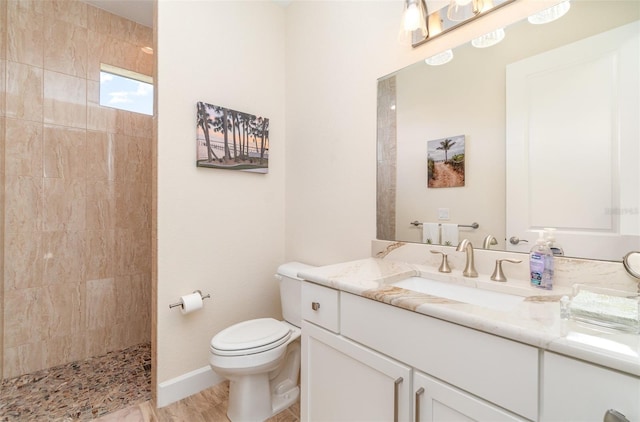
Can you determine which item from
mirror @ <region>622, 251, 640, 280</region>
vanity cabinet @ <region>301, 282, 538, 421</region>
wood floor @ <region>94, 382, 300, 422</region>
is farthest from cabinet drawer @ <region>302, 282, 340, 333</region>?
mirror @ <region>622, 251, 640, 280</region>

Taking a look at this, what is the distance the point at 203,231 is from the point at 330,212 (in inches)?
33.1

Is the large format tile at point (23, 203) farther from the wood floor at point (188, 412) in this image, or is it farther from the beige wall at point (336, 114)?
the beige wall at point (336, 114)

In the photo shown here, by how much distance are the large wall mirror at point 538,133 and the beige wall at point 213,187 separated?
1.07m

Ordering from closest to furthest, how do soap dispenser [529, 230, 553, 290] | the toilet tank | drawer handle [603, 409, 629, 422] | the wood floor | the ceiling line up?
drawer handle [603, 409, 629, 422] → soap dispenser [529, 230, 553, 290] → the wood floor → the toilet tank → the ceiling

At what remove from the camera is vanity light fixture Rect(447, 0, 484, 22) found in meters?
1.22

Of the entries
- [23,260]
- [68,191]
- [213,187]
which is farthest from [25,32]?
[213,187]

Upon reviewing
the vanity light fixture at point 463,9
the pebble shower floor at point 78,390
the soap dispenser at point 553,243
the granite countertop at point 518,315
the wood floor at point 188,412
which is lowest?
the wood floor at point 188,412

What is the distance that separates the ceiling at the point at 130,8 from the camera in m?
2.14

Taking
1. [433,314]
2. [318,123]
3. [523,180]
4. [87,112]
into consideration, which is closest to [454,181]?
[523,180]

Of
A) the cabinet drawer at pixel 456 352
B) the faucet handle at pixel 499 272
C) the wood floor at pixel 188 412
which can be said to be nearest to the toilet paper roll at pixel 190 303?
the wood floor at pixel 188 412

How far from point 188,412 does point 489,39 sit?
241 cm

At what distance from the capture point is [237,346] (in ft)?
4.73

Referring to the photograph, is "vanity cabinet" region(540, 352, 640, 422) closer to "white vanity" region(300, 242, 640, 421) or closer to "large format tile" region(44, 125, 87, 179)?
"white vanity" region(300, 242, 640, 421)

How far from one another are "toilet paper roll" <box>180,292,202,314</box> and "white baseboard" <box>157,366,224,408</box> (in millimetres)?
420
